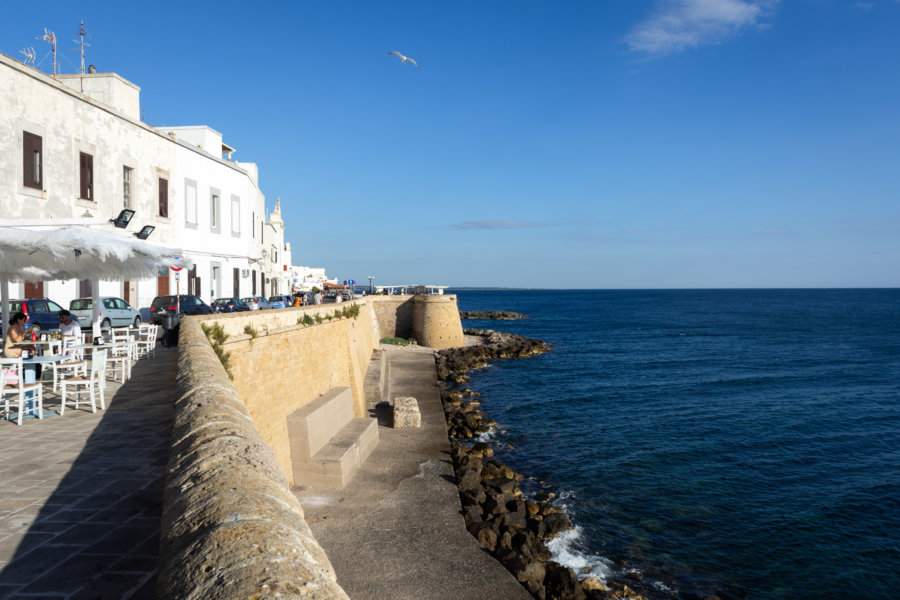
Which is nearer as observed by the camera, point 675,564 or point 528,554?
point 528,554

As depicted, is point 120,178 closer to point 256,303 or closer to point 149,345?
point 256,303

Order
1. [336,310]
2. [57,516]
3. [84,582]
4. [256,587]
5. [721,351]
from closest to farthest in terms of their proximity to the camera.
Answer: [256,587]
[84,582]
[57,516]
[336,310]
[721,351]

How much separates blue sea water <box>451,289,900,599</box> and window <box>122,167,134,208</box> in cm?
1523

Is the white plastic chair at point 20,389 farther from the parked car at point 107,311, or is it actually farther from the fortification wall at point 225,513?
the parked car at point 107,311

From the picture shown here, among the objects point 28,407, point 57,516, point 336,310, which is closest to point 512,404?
point 336,310

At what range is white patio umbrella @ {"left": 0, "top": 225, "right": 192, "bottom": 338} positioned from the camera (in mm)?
7324

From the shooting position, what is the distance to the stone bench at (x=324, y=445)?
13.4 metres

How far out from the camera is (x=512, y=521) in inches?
486

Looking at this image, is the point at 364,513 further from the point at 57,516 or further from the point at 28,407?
the point at 57,516

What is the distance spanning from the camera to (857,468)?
57.6 ft

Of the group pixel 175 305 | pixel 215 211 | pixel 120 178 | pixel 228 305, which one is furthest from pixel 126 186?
pixel 215 211

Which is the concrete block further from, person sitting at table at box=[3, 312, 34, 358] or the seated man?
person sitting at table at box=[3, 312, 34, 358]

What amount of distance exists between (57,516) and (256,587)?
124 inches

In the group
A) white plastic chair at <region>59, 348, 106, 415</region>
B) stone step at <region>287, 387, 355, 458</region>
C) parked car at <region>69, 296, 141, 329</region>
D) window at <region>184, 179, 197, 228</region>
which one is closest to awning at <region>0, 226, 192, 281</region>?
white plastic chair at <region>59, 348, 106, 415</region>
